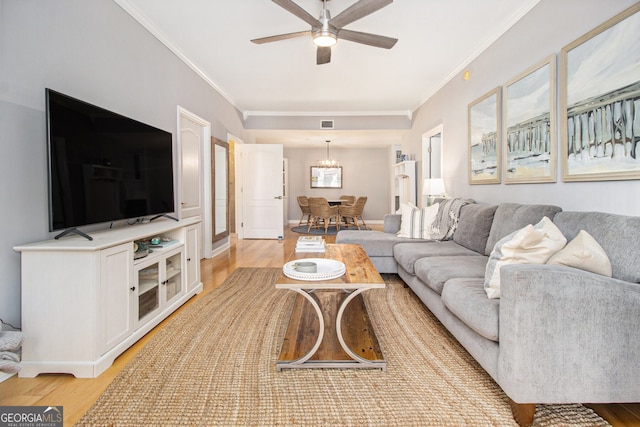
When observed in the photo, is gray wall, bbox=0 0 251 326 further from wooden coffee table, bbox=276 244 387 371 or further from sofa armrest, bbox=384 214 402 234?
sofa armrest, bbox=384 214 402 234

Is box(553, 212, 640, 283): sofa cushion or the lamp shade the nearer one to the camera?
box(553, 212, 640, 283): sofa cushion

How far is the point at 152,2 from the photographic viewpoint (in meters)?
2.55

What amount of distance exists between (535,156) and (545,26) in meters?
0.97

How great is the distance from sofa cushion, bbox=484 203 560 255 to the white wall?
0.73ft

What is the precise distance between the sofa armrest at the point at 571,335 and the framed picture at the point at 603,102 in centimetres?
92

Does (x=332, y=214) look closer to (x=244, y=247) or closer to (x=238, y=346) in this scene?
(x=244, y=247)

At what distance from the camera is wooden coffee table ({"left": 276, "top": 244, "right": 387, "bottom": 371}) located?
162 centimetres

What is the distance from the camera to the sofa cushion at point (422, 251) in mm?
2660

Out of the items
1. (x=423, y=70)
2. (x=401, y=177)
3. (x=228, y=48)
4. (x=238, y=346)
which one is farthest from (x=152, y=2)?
(x=401, y=177)

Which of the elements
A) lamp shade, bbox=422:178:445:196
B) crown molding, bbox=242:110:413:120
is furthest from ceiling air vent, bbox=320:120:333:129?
lamp shade, bbox=422:178:445:196

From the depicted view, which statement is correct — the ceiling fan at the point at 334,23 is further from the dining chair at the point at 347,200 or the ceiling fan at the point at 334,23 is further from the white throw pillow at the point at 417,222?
Result: the dining chair at the point at 347,200

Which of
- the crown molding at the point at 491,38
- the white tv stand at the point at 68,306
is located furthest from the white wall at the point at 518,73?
the white tv stand at the point at 68,306

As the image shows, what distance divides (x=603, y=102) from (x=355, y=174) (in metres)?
7.62

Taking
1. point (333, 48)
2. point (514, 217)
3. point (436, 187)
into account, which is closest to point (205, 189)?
point (333, 48)
